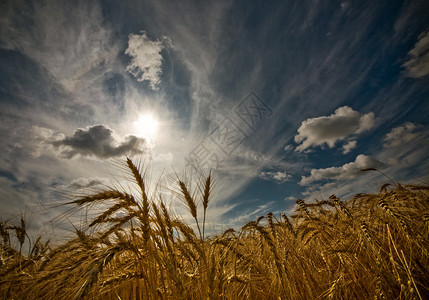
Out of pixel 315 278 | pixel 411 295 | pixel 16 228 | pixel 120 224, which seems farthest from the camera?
pixel 16 228

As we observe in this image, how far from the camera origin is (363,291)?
2520mm

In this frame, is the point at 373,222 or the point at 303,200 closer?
the point at 373,222

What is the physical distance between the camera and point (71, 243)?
3164mm

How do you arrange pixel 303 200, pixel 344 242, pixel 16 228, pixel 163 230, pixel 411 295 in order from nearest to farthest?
pixel 411 295 → pixel 163 230 → pixel 344 242 → pixel 303 200 → pixel 16 228

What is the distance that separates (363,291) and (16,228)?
745 centimetres

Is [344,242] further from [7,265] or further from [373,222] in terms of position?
[7,265]

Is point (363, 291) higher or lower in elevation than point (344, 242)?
lower

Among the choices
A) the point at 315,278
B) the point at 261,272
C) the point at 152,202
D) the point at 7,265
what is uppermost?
the point at 7,265

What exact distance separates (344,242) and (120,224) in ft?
10.9

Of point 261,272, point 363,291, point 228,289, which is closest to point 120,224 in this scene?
point 228,289

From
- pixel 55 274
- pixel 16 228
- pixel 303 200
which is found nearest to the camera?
pixel 55 274

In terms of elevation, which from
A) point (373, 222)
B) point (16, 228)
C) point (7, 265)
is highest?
point (16, 228)

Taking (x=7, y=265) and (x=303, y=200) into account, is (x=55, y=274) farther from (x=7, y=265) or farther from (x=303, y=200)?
(x=303, y=200)

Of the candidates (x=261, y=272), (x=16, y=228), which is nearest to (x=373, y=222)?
(x=261, y=272)
